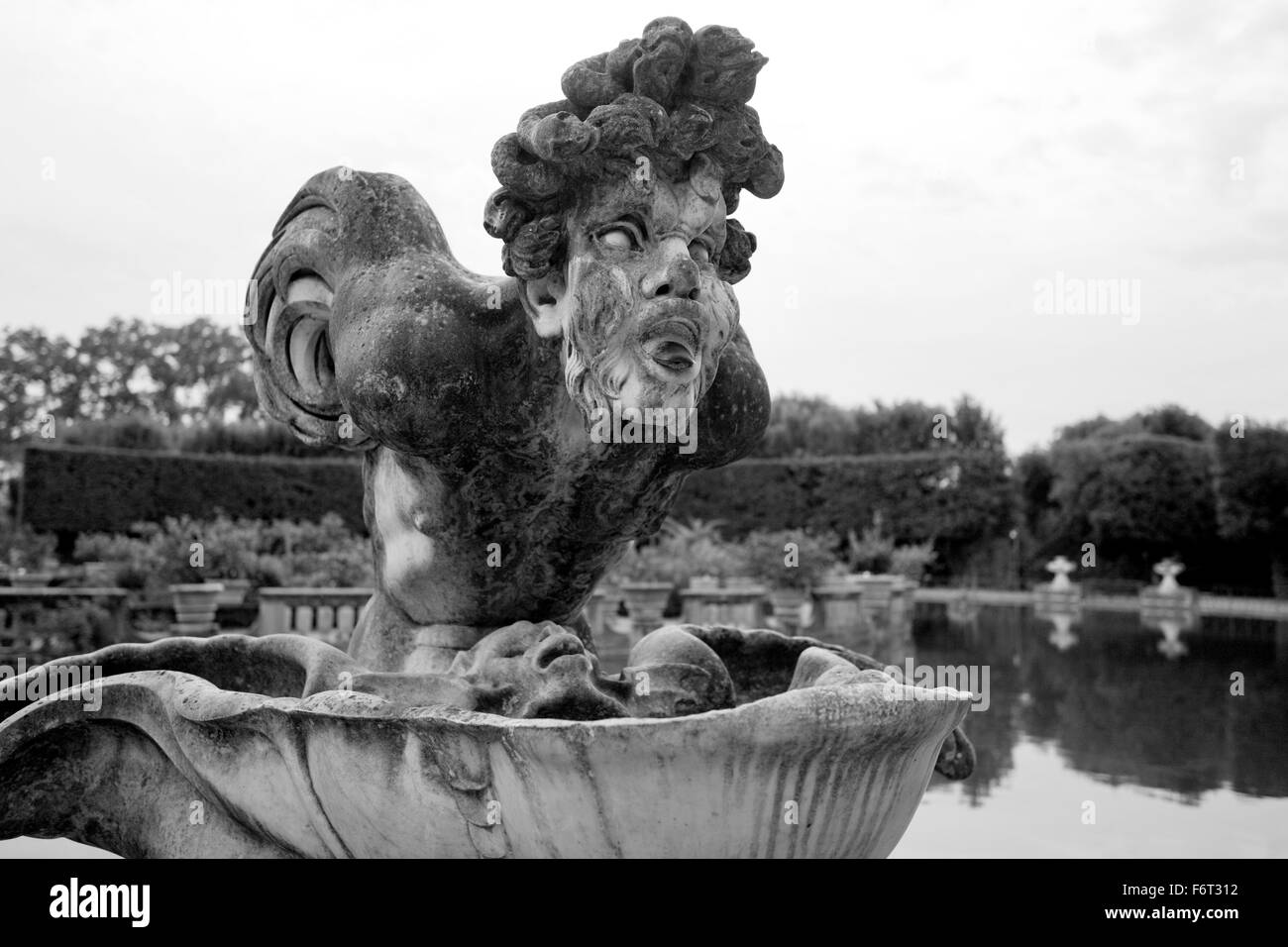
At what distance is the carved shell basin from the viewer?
5.31 feet

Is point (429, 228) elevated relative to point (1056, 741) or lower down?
elevated

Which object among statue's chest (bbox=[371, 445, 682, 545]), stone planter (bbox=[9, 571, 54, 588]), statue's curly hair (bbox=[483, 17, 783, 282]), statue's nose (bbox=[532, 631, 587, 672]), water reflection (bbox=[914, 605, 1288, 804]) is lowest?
water reflection (bbox=[914, 605, 1288, 804])

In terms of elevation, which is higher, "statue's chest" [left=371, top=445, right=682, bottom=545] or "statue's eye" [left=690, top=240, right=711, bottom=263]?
"statue's eye" [left=690, top=240, right=711, bottom=263]

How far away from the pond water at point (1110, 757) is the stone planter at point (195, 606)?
13.2 feet

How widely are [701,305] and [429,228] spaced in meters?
0.74

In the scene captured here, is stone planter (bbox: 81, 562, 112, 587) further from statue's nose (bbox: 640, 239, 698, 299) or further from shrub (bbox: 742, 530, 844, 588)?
statue's nose (bbox: 640, 239, 698, 299)

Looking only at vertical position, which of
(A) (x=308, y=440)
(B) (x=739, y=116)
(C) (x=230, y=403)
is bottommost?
(A) (x=308, y=440)

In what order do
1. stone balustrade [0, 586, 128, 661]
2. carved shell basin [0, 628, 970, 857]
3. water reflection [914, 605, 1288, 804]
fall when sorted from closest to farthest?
carved shell basin [0, 628, 970, 857]
water reflection [914, 605, 1288, 804]
stone balustrade [0, 586, 128, 661]

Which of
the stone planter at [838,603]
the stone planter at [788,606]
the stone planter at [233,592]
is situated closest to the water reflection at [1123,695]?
the stone planter at [838,603]

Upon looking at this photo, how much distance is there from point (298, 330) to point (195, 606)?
9.21 metres

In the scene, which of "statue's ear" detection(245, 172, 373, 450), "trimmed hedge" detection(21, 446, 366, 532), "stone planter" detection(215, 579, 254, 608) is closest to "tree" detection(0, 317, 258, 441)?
"trimmed hedge" detection(21, 446, 366, 532)
